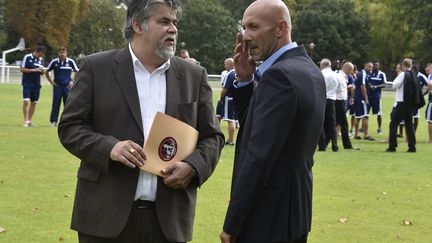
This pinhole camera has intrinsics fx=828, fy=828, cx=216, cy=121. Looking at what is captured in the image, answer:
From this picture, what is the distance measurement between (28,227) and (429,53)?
71.8 metres

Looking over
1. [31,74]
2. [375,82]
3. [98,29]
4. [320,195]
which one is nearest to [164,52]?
[320,195]

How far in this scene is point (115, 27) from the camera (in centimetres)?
7819

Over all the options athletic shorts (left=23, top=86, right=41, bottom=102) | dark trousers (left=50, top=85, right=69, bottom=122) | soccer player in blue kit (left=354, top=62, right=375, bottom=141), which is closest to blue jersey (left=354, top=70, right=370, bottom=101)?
soccer player in blue kit (left=354, top=62, right=375, bottom=141)

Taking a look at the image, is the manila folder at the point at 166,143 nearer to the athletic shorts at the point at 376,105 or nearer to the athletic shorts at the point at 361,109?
the athletic shorts at the point at 361,109

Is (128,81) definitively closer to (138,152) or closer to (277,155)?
(138,152)

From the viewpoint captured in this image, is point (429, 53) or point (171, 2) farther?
point (429, 53)

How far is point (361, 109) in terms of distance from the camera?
23.9 metres

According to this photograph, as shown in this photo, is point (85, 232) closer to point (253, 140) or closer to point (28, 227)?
point (253, 140)

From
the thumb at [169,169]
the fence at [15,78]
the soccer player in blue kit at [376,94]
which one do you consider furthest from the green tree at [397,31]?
the thumb at [169,169]

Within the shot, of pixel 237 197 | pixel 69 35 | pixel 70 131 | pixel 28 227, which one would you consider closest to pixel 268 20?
pixel 237 197

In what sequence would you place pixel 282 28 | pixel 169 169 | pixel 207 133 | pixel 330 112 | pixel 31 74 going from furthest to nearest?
1. pixel 31 74
2. pixel 330 112
3. pixel 207 133
4. pixel 169 169
5. pixel 282 28

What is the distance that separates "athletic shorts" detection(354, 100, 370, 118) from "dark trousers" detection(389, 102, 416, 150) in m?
3.73

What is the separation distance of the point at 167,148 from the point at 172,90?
14.1 inches

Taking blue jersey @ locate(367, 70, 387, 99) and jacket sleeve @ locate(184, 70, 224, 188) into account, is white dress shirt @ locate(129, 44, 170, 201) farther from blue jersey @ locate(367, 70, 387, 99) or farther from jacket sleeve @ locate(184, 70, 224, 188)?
blue jersey @ locate(367, 70, 387, 99)
